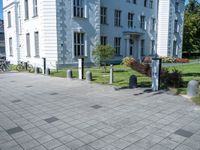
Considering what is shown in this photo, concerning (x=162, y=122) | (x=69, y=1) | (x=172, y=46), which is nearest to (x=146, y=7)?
(x=172, y=46)

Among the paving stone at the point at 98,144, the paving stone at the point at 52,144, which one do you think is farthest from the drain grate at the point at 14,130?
the paving stone at the point at 98,144

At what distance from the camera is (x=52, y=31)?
1770 centimetres

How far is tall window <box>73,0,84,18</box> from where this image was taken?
18.7m

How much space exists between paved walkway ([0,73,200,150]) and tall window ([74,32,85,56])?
11372mm

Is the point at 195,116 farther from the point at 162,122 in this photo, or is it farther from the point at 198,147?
the point at 198,147

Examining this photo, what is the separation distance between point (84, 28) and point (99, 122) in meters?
15.3

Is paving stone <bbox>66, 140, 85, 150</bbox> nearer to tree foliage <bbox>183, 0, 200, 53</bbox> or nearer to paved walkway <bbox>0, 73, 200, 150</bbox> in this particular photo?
paved walkway <bbox>0, 73, 200, 150</bbox>

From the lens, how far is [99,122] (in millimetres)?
5215

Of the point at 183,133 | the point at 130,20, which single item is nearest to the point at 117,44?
the point at 130,20

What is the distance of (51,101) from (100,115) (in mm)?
2373

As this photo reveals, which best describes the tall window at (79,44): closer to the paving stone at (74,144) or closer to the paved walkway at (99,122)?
the paved walkway at (99,122)

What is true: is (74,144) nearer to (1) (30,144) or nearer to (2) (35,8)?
(1) (30,144)

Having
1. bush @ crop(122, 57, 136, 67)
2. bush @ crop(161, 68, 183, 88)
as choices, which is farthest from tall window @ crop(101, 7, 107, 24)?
bush @ crop(161, 68, 183, 88)

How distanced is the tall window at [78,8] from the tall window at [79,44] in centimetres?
173
